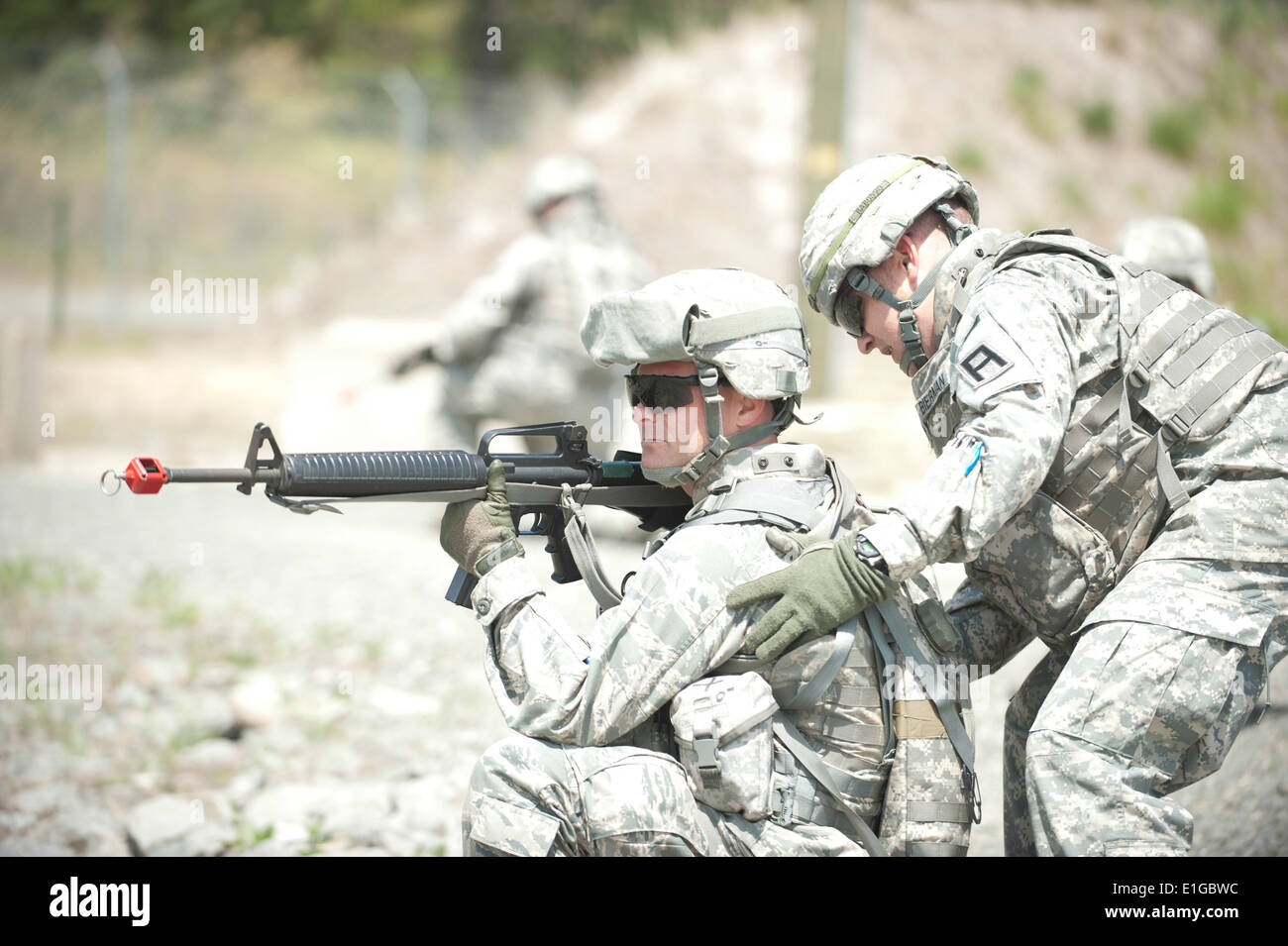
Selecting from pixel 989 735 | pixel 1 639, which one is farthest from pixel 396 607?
pixel 989 735

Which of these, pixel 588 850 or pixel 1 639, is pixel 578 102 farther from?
pixel 588 850

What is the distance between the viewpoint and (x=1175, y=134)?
65.3 ft

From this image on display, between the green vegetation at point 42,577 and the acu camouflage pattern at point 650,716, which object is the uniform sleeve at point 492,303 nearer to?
the green vegetation at point 42,577

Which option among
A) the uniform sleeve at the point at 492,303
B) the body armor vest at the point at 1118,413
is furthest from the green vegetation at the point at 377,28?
the body armor vest at the point at 1118,413

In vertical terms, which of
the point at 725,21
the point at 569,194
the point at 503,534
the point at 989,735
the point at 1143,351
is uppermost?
the point at 725,21

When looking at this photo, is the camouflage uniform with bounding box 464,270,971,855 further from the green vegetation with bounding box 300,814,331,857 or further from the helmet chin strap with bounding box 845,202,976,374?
the green vegetation with bounding box 300,814,331,857

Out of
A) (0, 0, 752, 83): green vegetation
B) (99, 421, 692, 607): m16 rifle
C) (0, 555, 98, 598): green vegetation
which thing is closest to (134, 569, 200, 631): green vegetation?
(0, 555, 98, 598): green vegetation

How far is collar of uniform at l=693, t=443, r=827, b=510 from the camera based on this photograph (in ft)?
10.3

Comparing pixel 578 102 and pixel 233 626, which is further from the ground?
pixel 578 102

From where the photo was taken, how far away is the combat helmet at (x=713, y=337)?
3109 mm

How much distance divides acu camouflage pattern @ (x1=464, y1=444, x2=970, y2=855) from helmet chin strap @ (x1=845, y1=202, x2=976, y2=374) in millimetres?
508

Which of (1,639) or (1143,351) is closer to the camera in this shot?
(1143,351)

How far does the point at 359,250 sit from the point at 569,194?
40.2 ft

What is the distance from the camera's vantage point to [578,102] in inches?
815
